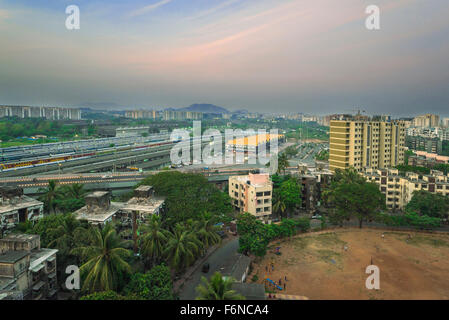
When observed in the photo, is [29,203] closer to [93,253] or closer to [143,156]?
[93,253]

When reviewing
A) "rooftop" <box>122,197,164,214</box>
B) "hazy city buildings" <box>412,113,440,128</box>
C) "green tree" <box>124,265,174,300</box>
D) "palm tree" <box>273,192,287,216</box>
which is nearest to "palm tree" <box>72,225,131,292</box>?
"green tree" <box>124,265,174,300</box>

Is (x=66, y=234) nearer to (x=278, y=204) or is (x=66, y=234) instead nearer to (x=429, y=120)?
(x=278, y=204)

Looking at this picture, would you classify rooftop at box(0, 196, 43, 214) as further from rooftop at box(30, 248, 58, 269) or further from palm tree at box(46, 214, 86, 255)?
rooftop at box(30, 248, 58, 269)

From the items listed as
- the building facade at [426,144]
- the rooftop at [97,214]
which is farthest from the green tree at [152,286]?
the building facade at [426,144]

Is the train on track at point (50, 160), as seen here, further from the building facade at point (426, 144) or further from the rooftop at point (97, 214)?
the building facade at point (426, 144)

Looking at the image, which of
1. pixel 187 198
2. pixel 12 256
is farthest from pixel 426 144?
pixel 12 256

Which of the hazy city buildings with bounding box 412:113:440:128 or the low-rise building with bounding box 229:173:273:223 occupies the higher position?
the hazy city buildings with bounding box 412:113:440:128
